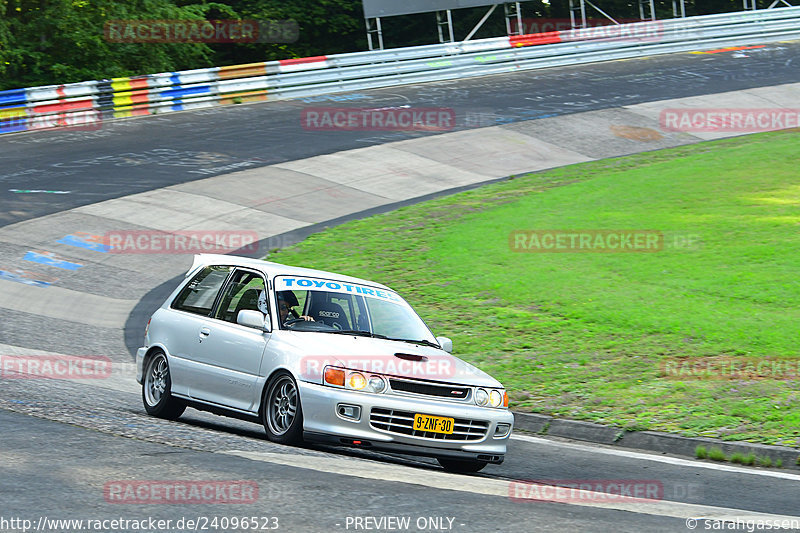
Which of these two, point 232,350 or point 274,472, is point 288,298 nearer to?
point 232,350

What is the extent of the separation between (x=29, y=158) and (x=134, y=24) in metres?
13.9

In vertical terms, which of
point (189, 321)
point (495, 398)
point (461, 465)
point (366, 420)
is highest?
point (189, 321)

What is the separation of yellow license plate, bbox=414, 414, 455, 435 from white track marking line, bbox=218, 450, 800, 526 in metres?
0.34

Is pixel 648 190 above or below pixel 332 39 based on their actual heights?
below

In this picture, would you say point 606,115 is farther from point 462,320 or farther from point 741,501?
point 741,501

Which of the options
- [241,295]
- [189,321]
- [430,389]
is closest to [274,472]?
[430,389]

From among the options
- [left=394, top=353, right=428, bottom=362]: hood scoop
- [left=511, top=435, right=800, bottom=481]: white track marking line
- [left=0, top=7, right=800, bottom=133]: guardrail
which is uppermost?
[left=0, top=7, right=800, bottom=133]: guardrail

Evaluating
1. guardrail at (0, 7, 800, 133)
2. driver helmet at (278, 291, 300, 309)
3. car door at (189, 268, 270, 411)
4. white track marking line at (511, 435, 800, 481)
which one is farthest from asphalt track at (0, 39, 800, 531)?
guardrail at (0, 7, 800, 133)

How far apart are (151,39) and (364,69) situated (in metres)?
9.21

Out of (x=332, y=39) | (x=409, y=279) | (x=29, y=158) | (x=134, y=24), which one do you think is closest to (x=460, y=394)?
(x=409, y=279)

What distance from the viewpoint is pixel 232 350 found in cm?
917

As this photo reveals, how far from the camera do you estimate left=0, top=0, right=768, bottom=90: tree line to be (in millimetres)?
36531

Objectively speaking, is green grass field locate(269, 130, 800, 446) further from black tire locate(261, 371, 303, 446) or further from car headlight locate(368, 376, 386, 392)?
black tire locate(261, 371, 303, 446)

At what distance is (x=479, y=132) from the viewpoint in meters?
29.2
